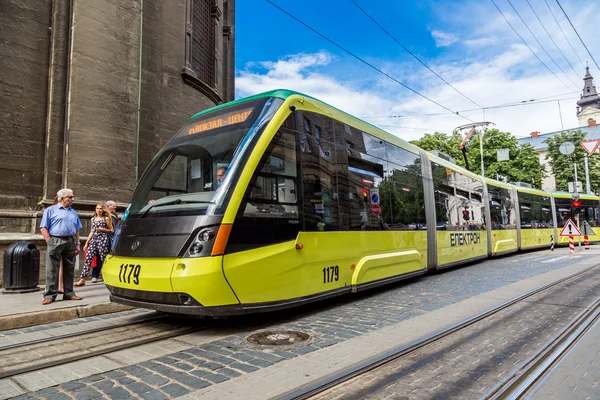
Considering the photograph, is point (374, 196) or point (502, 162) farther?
point (502, 162)

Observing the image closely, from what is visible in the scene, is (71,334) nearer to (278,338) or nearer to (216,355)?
(216,355)

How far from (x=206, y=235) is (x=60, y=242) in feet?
10.3

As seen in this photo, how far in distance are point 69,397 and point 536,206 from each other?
69.1 ft

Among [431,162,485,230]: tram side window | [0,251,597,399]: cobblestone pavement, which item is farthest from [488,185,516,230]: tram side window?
[0,251,597,399]: cobblestone pavement

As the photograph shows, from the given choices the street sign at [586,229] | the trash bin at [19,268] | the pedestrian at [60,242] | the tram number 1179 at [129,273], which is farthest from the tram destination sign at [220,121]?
the street sign at [586,229]

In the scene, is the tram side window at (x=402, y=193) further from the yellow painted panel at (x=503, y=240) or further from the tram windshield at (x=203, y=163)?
the yellow painted panel at (x=503, y=240)

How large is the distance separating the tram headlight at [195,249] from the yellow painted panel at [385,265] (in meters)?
2.86

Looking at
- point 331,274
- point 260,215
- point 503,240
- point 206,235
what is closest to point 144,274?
point 206,235

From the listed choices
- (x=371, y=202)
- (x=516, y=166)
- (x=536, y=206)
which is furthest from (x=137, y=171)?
(x=516, y=166)

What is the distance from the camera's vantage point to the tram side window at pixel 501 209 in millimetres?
14648

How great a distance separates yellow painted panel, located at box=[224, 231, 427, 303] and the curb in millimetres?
2722

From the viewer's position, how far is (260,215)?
4.86m

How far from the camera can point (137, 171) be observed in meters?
10.2

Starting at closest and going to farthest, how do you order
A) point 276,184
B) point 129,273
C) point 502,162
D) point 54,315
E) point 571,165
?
point 129,273 < point 276,184 < point 54,315 < point 502,162 < point 571,165
